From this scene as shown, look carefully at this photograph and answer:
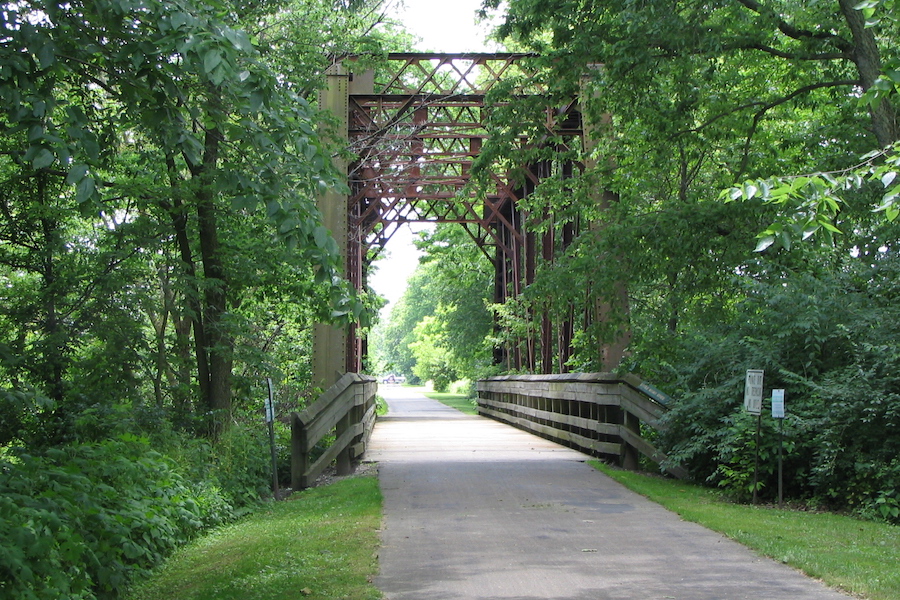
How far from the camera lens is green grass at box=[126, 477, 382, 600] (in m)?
5.52

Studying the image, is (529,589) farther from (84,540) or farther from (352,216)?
(352,216)

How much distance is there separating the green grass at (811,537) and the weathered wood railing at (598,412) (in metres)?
1.32

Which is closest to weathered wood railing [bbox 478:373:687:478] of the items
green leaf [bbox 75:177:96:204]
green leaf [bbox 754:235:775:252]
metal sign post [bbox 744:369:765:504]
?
metal sign post [bbox 744:369:765:504]

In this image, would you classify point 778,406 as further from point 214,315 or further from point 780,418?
point 214,315

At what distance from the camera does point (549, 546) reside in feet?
22.0

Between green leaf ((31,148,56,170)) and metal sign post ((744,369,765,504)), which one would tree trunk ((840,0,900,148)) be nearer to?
metal sign post ((744,369,765,504))

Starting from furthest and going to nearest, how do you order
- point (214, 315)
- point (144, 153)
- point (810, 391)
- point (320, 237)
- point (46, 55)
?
point (214, 315), point (810, 391), point (144, 153), point (320, 237), point (46, 55)

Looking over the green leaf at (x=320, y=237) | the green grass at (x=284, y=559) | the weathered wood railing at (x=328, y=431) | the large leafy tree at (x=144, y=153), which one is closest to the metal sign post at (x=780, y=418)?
→ the green grass at (x=284, y=559)

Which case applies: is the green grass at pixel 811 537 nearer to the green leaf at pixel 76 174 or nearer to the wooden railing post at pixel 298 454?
the wooden railing post at pixel 298 454

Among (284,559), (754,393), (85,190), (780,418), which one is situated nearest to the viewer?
(85,190)

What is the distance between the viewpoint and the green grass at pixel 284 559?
18.1ft

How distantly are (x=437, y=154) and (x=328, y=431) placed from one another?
11.3m

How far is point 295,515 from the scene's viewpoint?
8.54 metres

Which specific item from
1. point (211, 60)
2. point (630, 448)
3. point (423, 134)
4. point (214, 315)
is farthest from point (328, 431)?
point (423, 134)
